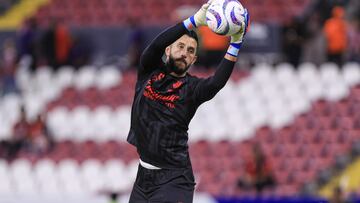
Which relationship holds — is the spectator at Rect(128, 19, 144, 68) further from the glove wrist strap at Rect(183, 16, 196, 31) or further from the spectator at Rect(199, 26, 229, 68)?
the glove wrist strap at Rect(183, 16, 196, 31)

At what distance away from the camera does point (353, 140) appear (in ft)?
50.8

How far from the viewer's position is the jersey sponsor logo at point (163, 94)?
711 centimetres

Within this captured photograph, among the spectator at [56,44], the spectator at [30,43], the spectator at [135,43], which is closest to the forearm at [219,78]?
the spectator at [135,43]

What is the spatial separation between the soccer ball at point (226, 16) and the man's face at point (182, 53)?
326 mm

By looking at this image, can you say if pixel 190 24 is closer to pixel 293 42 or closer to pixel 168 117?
pixel 168 117

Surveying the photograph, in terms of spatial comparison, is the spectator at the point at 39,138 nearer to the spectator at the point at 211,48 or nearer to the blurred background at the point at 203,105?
the blurred background at the point at 203,105

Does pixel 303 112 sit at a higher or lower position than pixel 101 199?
higher

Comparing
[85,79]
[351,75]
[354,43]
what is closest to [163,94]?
[351,75]

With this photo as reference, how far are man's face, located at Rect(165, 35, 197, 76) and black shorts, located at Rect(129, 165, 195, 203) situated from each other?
694mm

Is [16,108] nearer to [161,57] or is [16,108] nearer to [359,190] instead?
[359,190]

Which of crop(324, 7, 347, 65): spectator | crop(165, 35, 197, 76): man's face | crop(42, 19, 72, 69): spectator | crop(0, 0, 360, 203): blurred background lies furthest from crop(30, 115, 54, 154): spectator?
crop(165, 35, 197, 76): man's face

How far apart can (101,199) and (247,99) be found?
4.23m

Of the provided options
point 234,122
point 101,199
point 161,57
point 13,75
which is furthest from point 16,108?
point 161,57

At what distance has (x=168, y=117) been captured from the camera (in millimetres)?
7125
